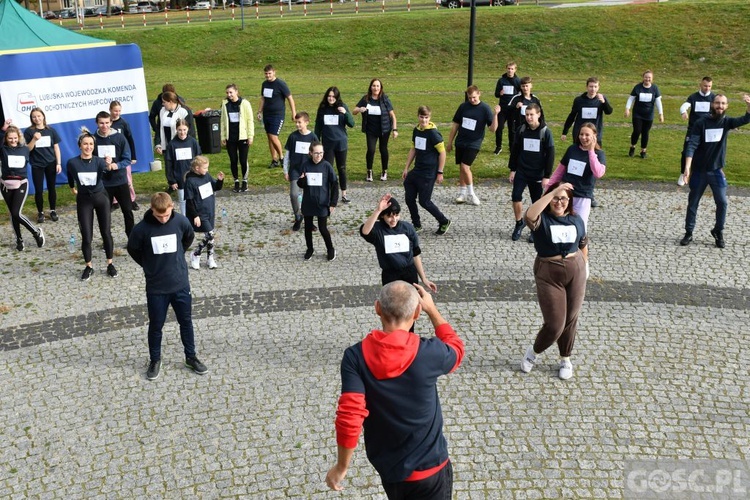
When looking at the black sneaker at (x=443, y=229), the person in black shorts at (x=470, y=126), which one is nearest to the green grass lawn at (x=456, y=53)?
the person in black shorts at (x=470, y=126)

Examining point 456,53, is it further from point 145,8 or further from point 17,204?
point 145,8

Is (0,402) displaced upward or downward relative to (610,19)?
downward

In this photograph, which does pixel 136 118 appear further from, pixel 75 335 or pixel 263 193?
pixel 75 335

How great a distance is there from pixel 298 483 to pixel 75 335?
3.89 metres

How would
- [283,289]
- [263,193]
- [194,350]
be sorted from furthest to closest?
[263,193] < [283,289] < [194,350]

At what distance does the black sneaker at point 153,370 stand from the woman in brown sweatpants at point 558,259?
3719mm

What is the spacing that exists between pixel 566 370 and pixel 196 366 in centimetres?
359

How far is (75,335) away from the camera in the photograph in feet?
27.3

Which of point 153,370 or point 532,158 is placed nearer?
point 153,370

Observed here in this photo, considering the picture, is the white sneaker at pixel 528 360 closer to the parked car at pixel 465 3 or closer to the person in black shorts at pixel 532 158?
the person in black shorts at pixel 532 158

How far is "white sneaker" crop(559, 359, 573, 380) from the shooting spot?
718cm

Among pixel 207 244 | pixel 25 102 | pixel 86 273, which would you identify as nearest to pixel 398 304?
pixel 207 244

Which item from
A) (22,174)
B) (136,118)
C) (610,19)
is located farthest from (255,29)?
(22,174)

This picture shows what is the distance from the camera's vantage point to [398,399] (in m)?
4.01
